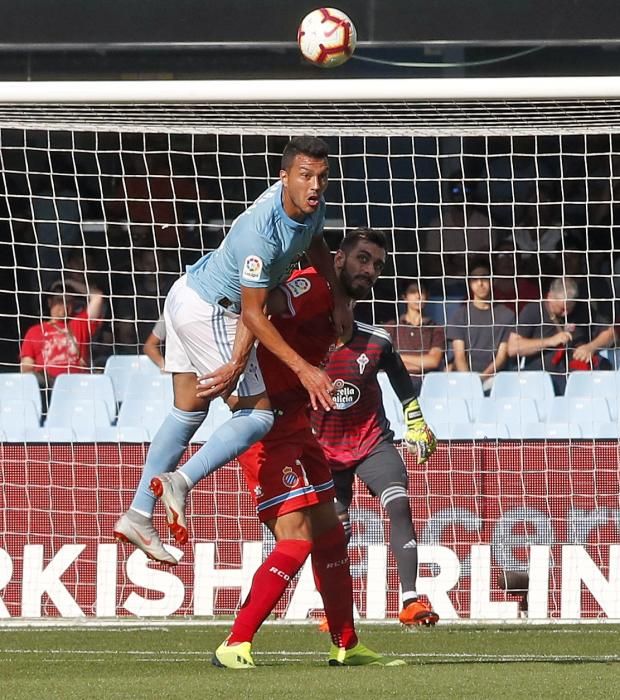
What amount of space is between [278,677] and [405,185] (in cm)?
761

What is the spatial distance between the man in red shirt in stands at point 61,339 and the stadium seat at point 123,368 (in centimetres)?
27

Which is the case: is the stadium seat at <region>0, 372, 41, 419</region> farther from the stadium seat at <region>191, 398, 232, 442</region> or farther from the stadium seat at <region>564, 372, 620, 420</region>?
the stadium seat at <region>564, 372, 620, 420</region>

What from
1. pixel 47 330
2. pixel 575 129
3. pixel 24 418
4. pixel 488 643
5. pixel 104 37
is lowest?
pixel 488 643

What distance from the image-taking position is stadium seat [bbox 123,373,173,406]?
452 inches

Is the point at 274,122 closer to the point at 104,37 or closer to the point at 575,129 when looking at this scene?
the point at 575,129

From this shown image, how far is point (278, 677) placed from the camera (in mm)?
5934

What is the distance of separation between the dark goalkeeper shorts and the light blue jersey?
2750 mm

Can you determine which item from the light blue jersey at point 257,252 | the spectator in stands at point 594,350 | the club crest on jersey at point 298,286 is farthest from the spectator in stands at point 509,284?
the light blue jersey at point 257,252

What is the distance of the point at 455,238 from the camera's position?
1249 cm

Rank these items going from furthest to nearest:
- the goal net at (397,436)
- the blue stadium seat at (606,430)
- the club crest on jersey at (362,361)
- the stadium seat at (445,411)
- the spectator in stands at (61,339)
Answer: the spectator in stands at (61,339)
the stadium seat at (445,411)
the blue stadium seat at (606,430)
the goal net at (397,436)
the club crest on jersey at (362,361)

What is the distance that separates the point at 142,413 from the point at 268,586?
5.08m

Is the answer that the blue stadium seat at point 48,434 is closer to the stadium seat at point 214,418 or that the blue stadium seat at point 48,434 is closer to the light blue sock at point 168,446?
the stadium seat at point 214,418

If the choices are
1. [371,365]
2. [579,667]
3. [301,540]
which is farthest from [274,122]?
[579,667]

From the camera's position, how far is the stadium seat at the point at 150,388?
37.7ft
